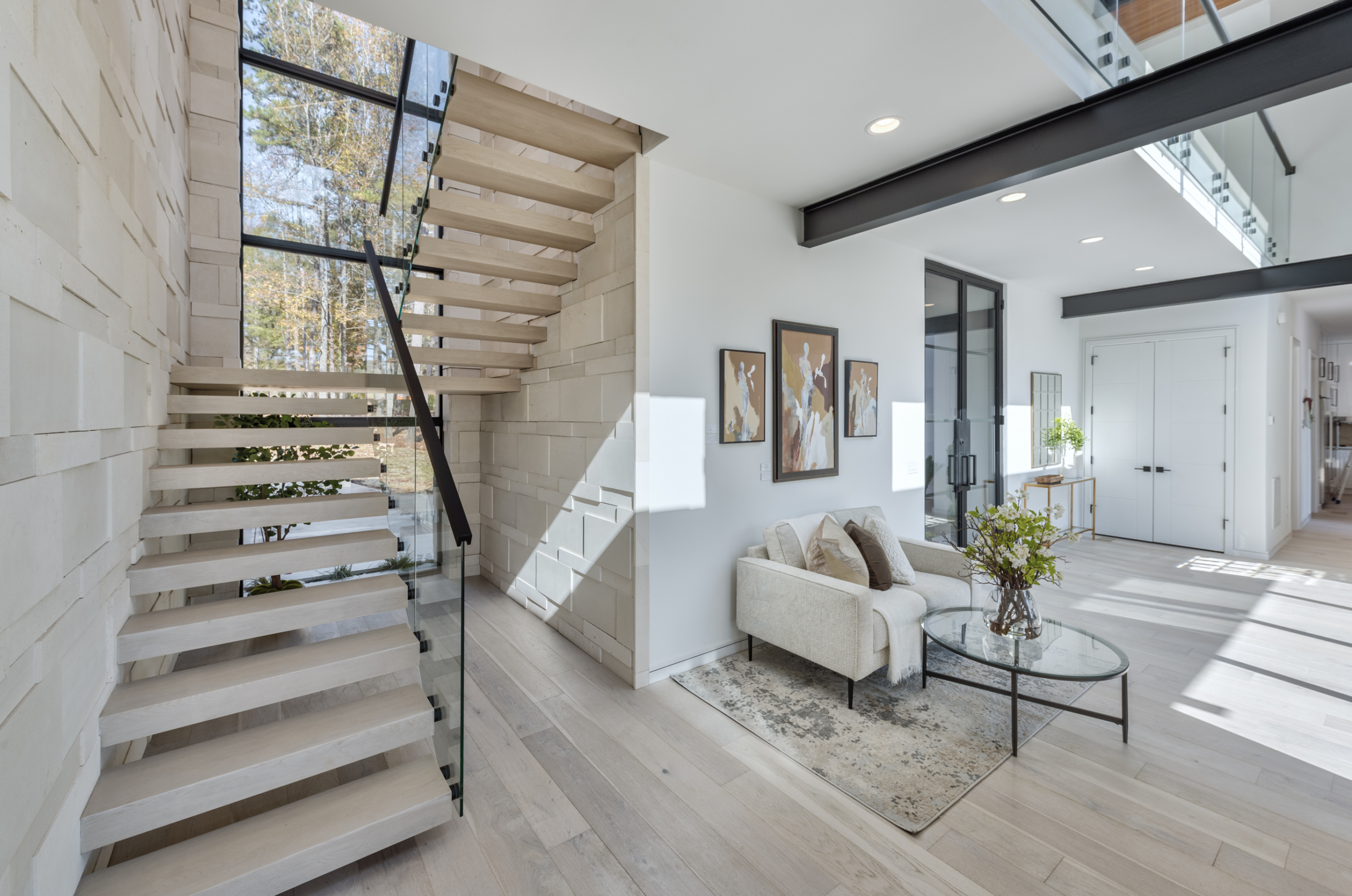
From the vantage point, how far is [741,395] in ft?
11.3

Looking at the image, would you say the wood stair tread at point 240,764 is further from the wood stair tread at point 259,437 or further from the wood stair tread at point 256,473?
the wood stair tread at point 259,437

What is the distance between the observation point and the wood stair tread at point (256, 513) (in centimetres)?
235

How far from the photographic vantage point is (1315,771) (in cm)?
229

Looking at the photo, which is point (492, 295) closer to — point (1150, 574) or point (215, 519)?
point (215, 519)

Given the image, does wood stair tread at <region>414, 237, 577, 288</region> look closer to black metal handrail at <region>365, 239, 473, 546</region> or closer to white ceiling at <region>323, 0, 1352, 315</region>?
black metal handrail at <region>365, 239, 473, 546</region>

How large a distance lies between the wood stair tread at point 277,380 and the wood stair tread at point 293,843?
1.94 m

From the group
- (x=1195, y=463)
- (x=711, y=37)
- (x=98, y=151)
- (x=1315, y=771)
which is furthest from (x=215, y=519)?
(x=1195, y=463)

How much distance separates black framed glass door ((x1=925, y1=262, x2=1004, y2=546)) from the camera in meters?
4.89

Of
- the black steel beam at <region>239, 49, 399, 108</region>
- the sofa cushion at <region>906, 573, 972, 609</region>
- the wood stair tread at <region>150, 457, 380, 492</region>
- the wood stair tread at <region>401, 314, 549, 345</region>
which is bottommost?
the sofa cushion at <region>906, 573, 972, 609</region>

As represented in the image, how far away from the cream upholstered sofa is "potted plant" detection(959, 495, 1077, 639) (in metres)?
0.46

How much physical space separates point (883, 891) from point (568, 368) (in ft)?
9.97

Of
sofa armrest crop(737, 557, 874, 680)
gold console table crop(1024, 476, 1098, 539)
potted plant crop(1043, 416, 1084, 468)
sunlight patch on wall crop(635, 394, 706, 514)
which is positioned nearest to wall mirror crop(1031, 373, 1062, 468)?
potted plant crop(1043, 416, 1084, 468)

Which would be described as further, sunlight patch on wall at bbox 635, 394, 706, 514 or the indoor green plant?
the indoor green plant

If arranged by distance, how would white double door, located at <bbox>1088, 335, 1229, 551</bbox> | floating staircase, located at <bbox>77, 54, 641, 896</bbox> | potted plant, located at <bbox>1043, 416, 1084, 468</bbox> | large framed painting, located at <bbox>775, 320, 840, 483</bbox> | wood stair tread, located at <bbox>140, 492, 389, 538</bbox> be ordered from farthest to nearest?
potted plant, located at <bbox>1043, 416, 1084, 468</bbox> → white double door, located at <bbox>1088, 335, 1229, 551</bbox> → large framed painting, located at <bbox>775, 320, 840, 483</bbox> → wood stair tread, located at <bbox>140, 492, 389, 538</bbox> → floating staircase, located at <bbox>77, 54, 641, 896</bbox>
